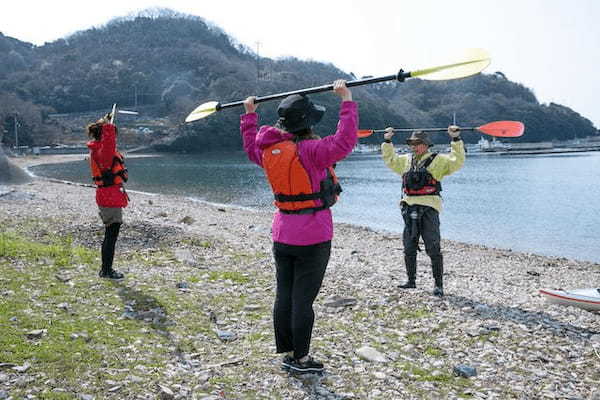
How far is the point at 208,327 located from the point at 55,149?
11782cm

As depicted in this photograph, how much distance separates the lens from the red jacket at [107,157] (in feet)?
26.2

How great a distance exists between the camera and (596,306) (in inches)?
322

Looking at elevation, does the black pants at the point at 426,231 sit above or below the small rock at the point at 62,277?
above

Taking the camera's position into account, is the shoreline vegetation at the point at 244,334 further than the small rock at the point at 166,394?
Yes

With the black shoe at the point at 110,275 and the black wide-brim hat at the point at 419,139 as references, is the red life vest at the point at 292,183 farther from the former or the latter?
the black shoe at the point at 110,275

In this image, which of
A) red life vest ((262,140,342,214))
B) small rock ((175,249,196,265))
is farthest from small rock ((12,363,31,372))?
small rock ((175,249,196,265))

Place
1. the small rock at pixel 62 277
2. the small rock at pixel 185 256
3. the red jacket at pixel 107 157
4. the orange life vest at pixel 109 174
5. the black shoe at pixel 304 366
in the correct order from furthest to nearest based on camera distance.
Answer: the small rock at pixel 185 256 → the orange life vest at pixel 109 174 → the red jacket at pixel 107 157 → the small rock at pixel 62 277 → the black shoe at pixel 304 366

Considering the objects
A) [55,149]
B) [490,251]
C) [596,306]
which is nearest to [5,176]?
[490,251]

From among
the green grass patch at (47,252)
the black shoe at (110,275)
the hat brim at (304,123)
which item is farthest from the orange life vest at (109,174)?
the hat brim at (304,123)

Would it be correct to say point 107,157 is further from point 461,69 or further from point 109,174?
point 461,69

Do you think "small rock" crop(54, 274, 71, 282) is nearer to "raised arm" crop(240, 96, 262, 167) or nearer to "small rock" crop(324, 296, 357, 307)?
"small rock" crop(324, 296, 357, 307)

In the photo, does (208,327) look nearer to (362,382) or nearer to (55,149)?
(362,382)

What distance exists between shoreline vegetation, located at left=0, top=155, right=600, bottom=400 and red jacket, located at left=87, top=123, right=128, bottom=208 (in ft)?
4.36

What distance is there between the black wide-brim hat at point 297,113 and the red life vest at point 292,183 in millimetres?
174
